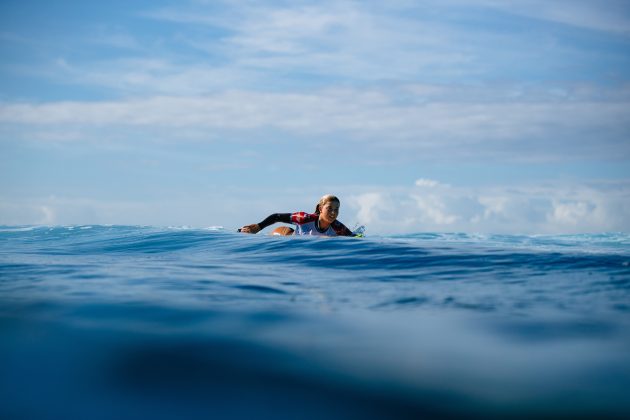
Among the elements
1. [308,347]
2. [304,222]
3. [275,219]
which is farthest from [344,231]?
[308,347]

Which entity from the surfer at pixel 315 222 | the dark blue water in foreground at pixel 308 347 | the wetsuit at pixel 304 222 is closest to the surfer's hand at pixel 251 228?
the surfer at pixel 315 222

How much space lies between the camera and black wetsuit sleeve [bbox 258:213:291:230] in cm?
1142

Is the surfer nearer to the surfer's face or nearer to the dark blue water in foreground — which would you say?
the surfer's face

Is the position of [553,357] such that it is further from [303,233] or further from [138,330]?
[303,233]

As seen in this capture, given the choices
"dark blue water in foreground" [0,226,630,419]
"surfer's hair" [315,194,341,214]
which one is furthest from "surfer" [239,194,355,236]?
"dark blue water in foreground" [0,226,630,419]

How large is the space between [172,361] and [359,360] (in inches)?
35.3

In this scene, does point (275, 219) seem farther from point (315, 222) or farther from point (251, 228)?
point (315, 222)

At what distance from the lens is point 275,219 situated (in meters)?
11.6

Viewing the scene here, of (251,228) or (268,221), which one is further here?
(268,221)

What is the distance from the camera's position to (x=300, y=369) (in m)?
2.62

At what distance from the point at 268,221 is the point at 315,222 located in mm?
991

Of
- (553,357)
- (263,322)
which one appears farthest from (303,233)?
(553,357)

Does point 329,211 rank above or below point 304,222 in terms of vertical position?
above

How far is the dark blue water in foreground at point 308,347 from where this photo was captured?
2279 mm
